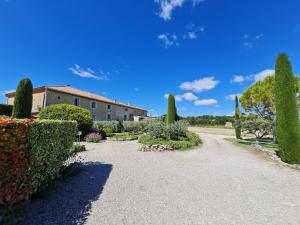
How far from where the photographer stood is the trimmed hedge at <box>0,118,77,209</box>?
2.97 m

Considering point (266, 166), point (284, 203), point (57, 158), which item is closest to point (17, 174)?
point (57, 158)

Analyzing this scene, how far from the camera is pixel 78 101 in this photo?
90.4 ft

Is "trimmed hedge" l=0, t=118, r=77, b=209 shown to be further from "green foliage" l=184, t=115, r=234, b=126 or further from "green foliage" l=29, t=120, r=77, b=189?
"green foliage" l=184, t=115, r=234, b=126

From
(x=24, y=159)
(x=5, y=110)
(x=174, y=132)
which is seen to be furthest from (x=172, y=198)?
(x=5, y=110)

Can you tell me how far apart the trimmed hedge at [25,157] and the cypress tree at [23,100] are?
13359 millimetres

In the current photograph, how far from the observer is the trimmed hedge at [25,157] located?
2.97 metres

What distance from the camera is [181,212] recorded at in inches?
146

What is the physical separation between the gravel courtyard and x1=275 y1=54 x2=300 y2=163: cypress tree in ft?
6.12

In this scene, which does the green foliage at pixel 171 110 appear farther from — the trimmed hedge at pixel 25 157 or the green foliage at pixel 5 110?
the green foliage at pixel 5 110

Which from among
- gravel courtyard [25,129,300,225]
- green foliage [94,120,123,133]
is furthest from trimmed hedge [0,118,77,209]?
green foliage [94,120,123,133]

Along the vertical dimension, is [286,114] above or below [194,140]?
above

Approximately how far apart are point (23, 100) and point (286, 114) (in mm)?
18855

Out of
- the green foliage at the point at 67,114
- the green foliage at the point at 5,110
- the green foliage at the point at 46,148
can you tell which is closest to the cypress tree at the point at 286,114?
the green foliage at the point at 46,148

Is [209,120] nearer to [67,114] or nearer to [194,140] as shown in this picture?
[194,140]
